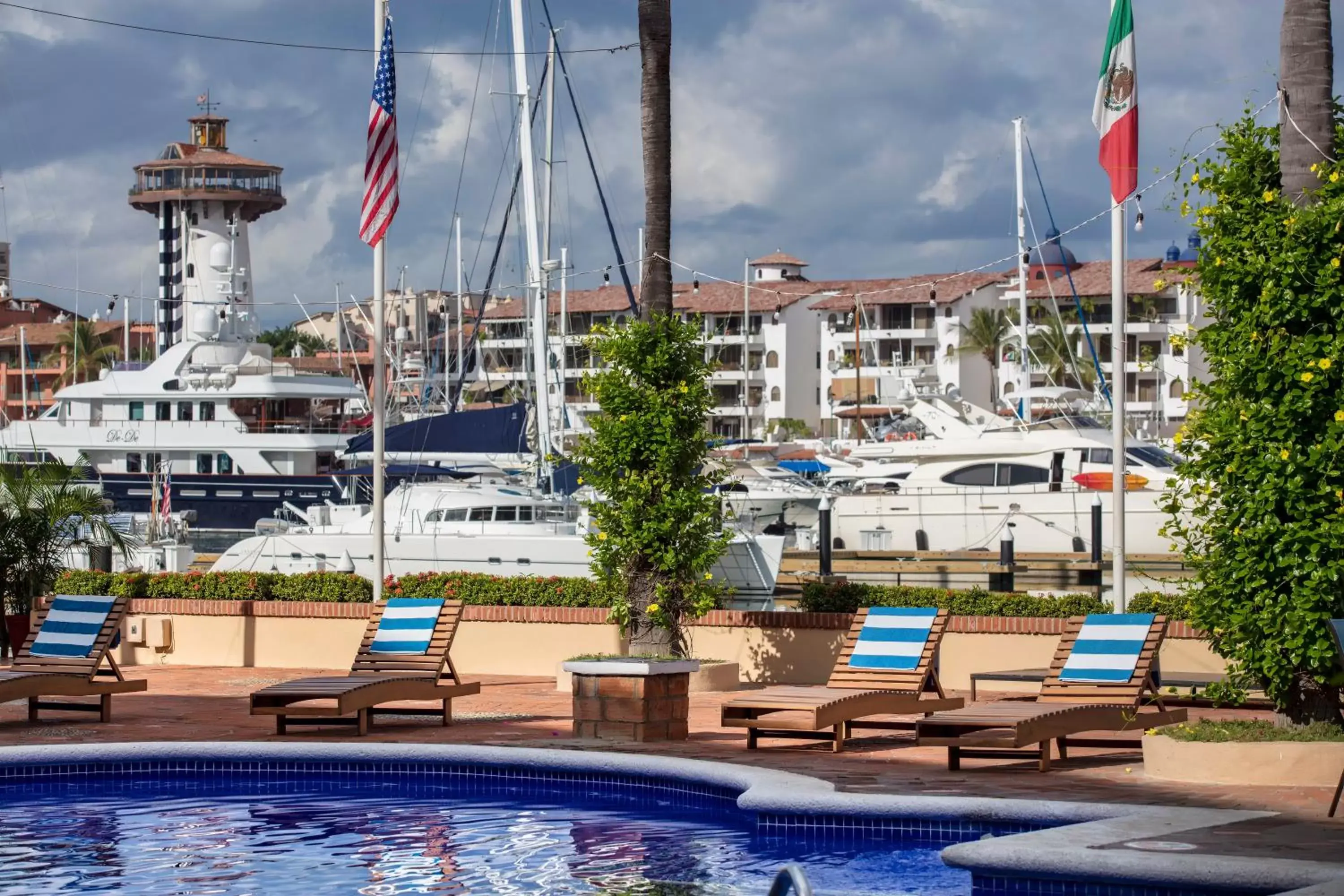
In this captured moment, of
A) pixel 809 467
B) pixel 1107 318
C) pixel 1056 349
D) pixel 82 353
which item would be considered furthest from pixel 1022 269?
pixel 82 353

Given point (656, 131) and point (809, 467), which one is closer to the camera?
point (656, 131)

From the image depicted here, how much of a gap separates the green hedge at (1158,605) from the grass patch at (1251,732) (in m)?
1.75

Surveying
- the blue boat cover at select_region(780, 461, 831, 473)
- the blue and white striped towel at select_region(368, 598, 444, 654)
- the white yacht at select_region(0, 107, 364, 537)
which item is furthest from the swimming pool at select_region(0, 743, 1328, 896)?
the white yacht at select_region(0, 107, 364, 537)

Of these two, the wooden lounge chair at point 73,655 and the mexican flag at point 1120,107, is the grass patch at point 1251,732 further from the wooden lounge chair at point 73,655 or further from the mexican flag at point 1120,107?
the wooden lounge chair at point 73,655

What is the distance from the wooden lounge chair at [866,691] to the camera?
11.4 metres

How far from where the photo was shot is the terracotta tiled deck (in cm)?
Result: 937

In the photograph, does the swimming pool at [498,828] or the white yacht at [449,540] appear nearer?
the swimming pool at [498,828]

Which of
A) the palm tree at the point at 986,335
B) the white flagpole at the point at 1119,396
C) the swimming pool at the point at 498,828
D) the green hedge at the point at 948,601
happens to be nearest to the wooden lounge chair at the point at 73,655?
the swimming pool at the point at 498,828

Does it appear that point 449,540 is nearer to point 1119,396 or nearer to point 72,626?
point 72,626

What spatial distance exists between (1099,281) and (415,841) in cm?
8721

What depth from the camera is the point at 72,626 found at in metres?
13.7

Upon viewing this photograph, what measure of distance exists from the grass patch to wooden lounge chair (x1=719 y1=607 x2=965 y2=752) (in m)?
2.28

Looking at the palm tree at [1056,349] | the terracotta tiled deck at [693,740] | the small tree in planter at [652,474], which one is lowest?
the terracotta tiled deck at [693,740]

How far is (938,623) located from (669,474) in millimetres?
2645
